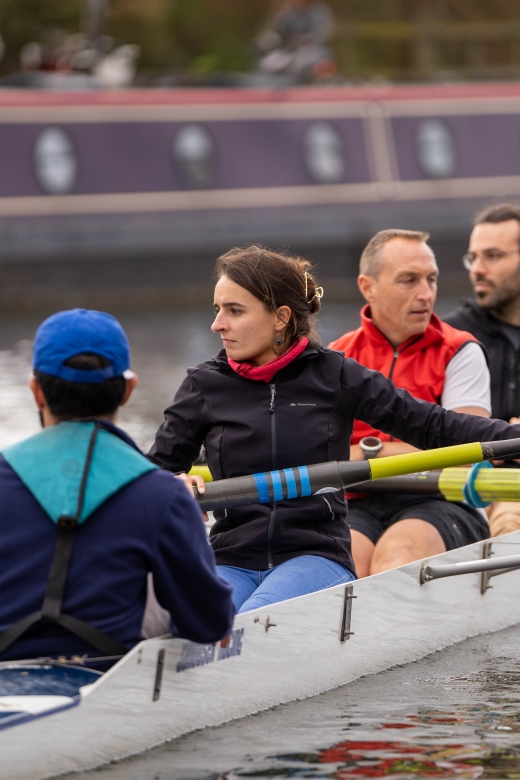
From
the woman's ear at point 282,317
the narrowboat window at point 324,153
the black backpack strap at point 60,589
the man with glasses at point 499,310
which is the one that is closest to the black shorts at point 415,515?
the man with glasses at point 499,310

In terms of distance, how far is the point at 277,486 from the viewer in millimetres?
4148

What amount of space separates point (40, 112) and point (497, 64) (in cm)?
1144

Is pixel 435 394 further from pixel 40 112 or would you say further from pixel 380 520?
pixel 40 112

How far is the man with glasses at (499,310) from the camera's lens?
19.3 ft

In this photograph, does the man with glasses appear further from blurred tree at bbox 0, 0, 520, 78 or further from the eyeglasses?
blurred tree at bbox 0, 0, 520, 78

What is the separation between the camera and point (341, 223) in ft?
61.2

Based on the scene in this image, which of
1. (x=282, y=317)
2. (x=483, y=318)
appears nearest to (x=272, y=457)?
(x=282, y=317)

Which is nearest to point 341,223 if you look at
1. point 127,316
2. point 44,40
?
point 127,316

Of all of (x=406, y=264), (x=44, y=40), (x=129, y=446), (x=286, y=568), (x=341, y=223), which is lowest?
(x=286, y=568)

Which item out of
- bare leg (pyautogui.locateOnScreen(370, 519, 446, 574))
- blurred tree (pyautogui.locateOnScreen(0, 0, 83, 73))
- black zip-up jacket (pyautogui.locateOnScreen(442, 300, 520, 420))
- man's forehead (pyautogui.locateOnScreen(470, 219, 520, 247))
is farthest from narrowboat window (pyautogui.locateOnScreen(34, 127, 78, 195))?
bare leg (pyautogui.locateOnScreen(370, 519, 446, 574))

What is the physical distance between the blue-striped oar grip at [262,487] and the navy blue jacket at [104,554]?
81cm

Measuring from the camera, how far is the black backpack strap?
319cm

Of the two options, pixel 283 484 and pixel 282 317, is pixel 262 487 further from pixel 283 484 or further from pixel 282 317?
pixel 282 317

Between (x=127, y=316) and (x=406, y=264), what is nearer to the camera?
(x=406, y=264)
